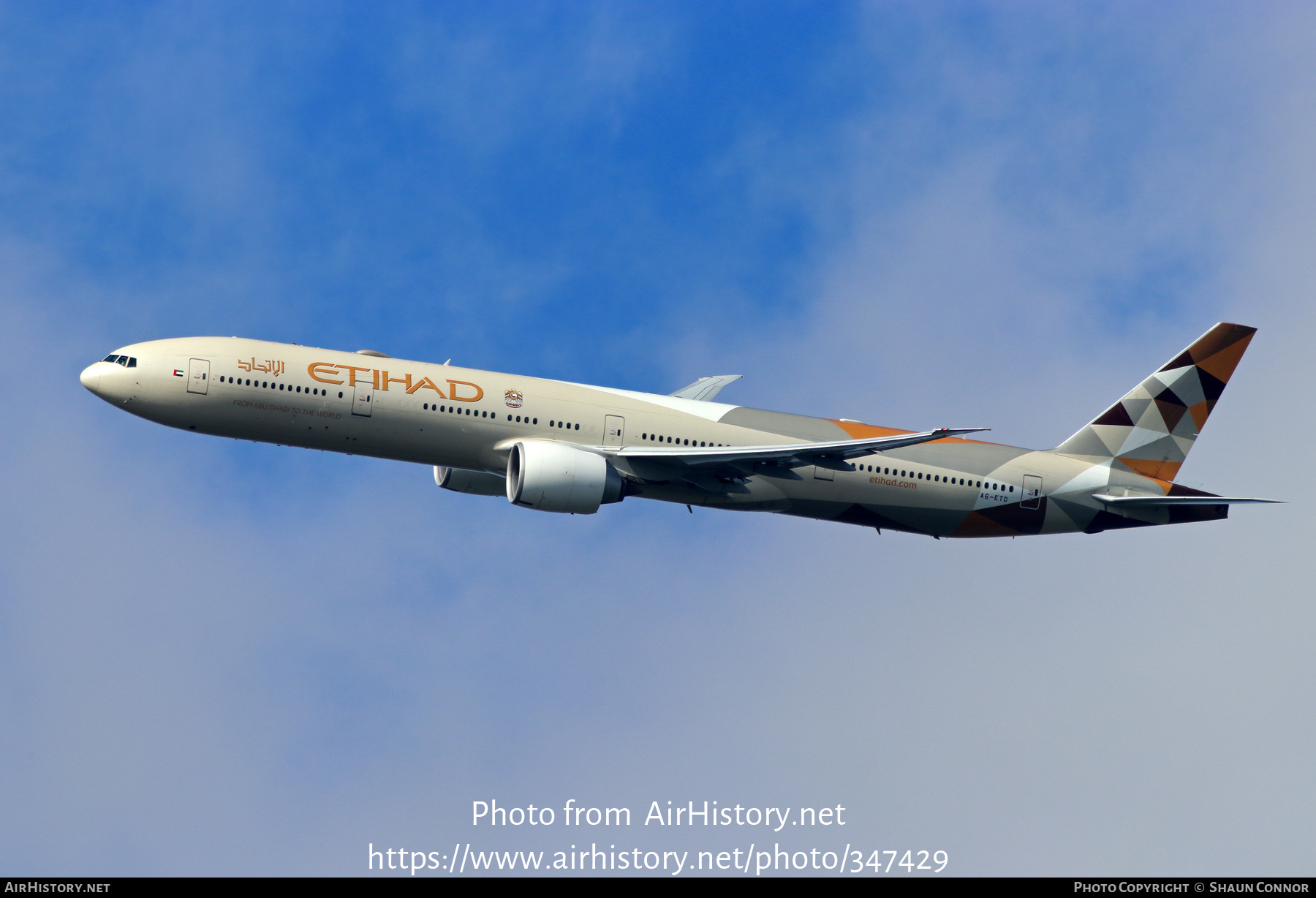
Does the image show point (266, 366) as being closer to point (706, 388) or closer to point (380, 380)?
point (380, 380)

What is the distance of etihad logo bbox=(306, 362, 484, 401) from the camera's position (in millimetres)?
53156

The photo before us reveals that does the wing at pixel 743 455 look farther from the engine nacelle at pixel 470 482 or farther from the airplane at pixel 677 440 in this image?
the engine nacelle at pixel 470 482

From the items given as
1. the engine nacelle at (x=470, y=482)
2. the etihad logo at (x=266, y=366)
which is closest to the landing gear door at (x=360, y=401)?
the etihad logo at (x=266, y=366)

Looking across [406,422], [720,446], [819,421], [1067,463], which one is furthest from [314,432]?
[1067,463]

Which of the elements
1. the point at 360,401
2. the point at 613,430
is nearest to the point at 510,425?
the point at 613,430

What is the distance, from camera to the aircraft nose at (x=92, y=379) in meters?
52.8

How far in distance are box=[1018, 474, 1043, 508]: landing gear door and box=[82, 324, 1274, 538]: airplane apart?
0.07 m

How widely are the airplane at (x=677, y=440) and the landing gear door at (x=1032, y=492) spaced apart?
0.07m

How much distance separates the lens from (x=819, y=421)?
195 feet

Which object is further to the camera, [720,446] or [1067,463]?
[1067,463]
